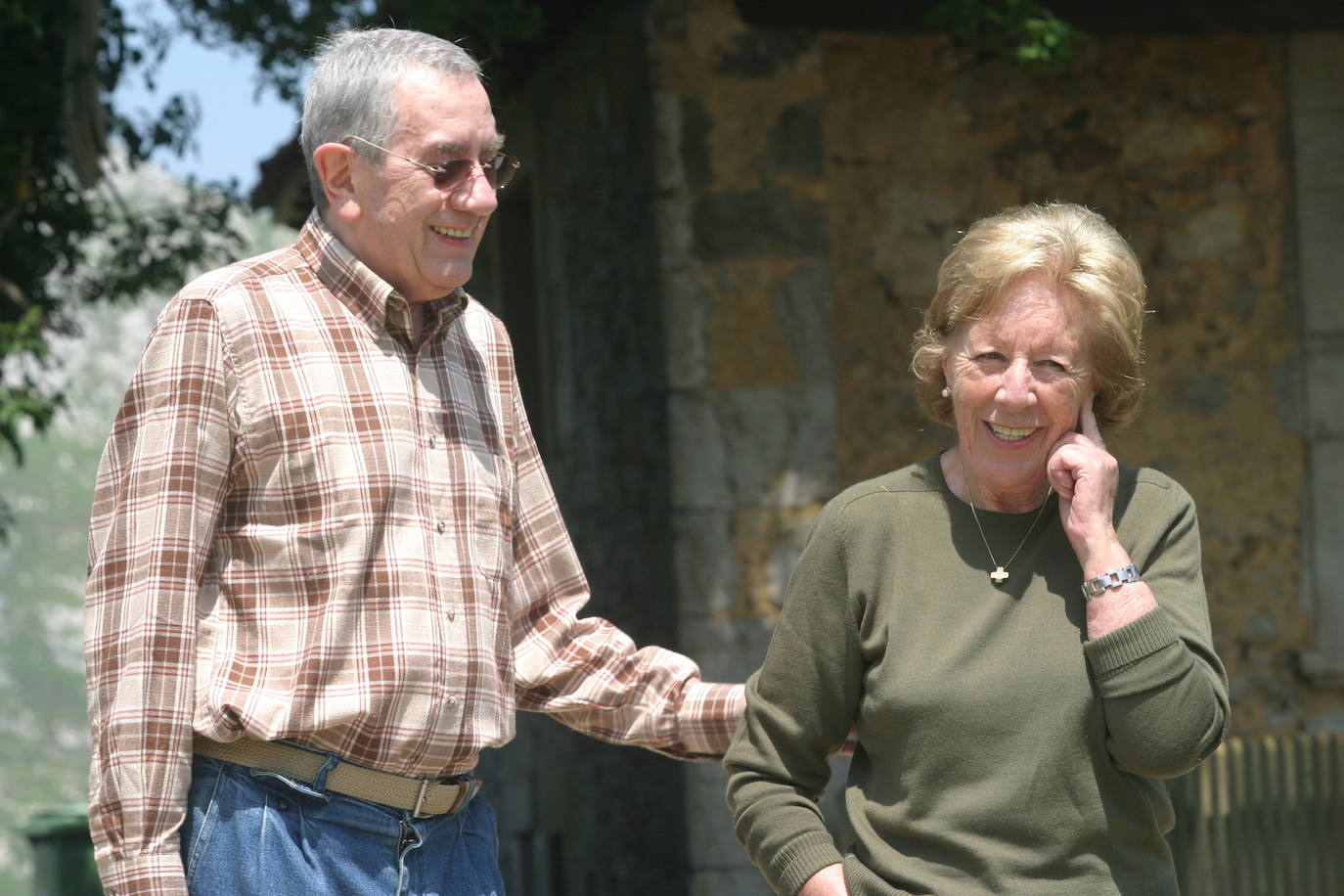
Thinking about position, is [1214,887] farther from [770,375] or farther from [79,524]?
[79,524]

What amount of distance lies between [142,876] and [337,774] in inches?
10.2

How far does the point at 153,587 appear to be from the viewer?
2.11m

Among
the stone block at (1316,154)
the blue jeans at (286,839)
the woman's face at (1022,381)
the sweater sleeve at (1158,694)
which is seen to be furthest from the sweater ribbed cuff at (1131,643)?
the stone block at (1316,154)

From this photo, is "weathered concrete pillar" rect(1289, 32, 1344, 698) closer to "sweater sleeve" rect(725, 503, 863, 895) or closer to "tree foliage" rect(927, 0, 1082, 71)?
"tree foliage" rect(927, 0, 1082, 71)

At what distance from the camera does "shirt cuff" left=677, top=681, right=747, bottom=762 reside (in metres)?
2.59

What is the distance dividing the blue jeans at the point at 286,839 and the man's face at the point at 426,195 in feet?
2.23

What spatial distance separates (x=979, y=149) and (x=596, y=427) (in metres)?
1.83

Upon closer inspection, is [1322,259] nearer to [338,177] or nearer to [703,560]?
[703,560]

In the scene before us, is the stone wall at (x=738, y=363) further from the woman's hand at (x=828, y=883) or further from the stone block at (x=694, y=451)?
the woman's hand at (x=828, y=883)

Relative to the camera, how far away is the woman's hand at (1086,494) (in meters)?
2.19

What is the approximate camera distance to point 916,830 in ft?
7.25

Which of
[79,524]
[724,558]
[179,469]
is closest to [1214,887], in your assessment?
[724,558]

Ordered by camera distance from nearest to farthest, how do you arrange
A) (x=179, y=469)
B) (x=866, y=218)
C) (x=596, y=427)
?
1. (x=179, y=469)
2. (x=866, y=218)
3. (x=596, y=427)

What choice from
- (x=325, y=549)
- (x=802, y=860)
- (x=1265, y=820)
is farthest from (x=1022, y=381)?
(x=1265, y=820)
